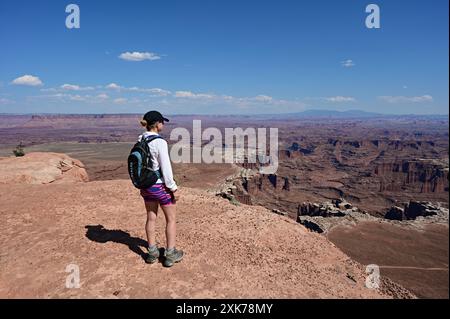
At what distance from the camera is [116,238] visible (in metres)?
5.72

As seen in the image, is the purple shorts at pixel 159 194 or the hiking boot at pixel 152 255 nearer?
the purple shorts at pixel 159 194

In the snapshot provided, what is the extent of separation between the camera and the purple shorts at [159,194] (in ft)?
14.4

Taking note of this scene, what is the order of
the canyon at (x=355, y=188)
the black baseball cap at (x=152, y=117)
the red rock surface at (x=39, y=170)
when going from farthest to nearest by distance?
1. the canyon at (x=355, y=188)
2. the red rock surface at (x=39, y=170)
3. the black baseball cap at (x=152, y=117)

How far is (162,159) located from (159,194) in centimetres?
49

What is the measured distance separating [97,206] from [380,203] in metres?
56.9

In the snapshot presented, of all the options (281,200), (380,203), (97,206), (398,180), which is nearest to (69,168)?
(97,206)

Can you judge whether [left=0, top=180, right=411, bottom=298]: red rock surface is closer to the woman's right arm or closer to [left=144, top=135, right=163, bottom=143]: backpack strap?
the woman's right arm

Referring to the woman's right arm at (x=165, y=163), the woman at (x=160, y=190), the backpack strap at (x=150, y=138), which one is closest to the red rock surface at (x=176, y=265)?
the woman at (x=160, y=190)

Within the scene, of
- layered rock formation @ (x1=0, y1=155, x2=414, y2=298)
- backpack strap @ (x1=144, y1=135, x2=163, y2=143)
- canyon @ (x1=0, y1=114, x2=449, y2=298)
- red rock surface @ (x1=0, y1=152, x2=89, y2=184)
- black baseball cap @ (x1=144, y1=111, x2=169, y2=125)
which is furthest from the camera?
canyon @ (x1=0, y1=114, x2=449, y2=298)

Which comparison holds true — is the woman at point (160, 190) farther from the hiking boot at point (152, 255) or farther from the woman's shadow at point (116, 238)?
the woman's shadow at point (116, 238)

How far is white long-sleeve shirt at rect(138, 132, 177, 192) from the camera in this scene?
4.25 meters

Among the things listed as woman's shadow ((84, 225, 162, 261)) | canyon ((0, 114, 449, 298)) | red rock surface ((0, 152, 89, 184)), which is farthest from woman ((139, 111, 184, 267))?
red rock surface ((0, 152, 89, 184))

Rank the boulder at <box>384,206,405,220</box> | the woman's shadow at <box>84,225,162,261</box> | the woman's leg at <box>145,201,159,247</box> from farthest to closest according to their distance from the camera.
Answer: the boulder at <box>384,206,405,220</box>
the woman's shadow at <box>84,225,162,261</box>
the woman's leg at <box>145,201,159,247</box>
